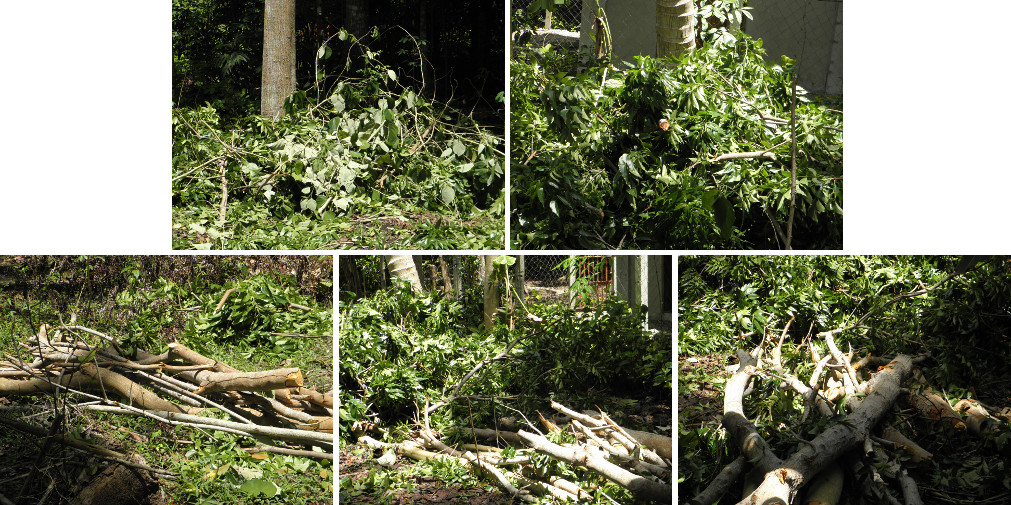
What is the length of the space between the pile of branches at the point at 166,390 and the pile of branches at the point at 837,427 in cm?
164

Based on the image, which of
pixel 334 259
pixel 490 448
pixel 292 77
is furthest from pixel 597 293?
pixel 292 77

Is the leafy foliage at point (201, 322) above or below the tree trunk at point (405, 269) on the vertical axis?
below

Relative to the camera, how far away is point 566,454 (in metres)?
3.53

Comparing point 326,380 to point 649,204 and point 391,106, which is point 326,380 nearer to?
point 391,106

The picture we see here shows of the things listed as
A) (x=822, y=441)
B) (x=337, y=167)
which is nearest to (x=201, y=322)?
(x=337, y=167)

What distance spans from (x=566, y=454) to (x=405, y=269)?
0.99m

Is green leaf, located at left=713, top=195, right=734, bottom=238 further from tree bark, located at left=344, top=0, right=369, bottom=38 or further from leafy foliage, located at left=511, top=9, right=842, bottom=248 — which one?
tree bark, located at left=344, top=0, right=369, bottom=38

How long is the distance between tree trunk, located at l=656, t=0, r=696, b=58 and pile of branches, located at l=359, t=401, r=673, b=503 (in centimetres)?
152

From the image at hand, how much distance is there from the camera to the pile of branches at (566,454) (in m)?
3.53

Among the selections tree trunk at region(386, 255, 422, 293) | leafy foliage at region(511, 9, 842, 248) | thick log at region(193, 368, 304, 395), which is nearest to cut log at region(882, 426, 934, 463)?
leafy foliage at region(511, 9, 842, 248)

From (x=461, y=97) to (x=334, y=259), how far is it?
0.83m

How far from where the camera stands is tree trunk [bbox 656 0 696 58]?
3.58 metres

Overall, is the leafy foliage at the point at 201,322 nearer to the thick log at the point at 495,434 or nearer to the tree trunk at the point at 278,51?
the thick log at the point at 495,434

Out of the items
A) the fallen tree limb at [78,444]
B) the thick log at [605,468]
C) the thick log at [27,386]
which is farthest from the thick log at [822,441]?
the thick log at [27,386]
